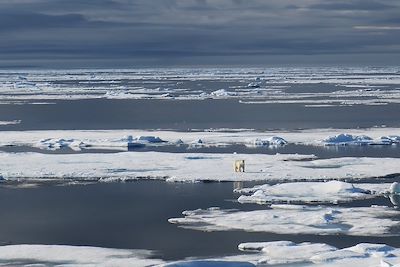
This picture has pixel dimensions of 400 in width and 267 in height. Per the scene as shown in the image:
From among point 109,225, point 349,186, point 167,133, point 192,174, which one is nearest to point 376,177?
point 349,186

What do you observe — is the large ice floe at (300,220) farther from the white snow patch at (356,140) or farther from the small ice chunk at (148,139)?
the small ice chunk at (148,139)

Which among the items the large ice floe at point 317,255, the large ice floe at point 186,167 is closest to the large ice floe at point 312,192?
the large ice floe at point 186,167

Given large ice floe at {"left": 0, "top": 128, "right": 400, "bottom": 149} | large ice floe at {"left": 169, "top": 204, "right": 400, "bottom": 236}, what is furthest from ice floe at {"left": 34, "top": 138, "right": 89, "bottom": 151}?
large ice floe at {"left": 169, "top": 204, "right": 400, "bottom": 236}

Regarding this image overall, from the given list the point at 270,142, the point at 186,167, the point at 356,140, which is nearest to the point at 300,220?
the point at 186,167

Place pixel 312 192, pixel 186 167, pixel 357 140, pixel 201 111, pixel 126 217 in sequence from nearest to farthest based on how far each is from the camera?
pixel 126 217
pixel 312 192
pixel 186 167
pixel 357 140
pixel 201 111

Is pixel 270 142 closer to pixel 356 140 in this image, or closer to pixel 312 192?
pixel 356 140
